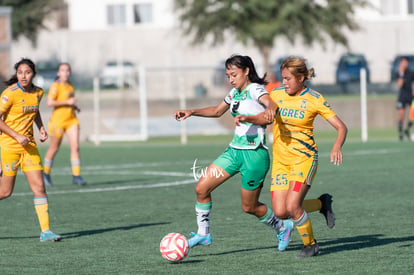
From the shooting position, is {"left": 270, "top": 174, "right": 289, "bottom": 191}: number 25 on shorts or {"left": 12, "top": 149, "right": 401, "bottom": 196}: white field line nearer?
{"left": 270, "top": 174, "right": 289, "bottom": 191}: number 25 on shorts

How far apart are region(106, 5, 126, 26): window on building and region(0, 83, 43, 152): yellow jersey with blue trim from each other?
177ft

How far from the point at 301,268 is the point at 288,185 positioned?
0.97m

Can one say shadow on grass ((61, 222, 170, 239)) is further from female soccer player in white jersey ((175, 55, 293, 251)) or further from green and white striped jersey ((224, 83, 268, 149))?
green and white striped jersey ((224, 83, 268, 149))

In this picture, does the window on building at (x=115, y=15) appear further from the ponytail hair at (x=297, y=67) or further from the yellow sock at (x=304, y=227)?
the yellow sock at (x=304, y=227)

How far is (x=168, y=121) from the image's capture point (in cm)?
3203

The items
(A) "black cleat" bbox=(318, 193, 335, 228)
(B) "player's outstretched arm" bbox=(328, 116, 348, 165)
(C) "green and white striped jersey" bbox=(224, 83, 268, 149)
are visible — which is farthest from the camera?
(A) "black cleat" bbox=(318, 193, 335, 228)

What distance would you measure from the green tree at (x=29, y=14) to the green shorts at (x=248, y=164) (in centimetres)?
4558

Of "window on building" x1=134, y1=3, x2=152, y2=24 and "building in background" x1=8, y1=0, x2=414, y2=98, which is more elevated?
"window on building" x1=134, y1=3, x2=152, y2=24

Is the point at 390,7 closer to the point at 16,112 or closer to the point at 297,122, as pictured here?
the point at 16,112

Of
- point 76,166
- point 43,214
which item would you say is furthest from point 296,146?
point 76,166

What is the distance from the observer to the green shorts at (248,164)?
29.3ft

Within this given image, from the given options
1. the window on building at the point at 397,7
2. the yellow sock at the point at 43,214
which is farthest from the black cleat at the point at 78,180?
the window on building at the point at 397,7

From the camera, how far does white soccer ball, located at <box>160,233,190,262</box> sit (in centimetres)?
868

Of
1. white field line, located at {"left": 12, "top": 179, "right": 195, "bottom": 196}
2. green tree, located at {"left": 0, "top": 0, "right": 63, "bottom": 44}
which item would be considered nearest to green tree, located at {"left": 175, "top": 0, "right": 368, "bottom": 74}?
green tree, located at {"left": 0, "top": 0, "right": 63, "bottom": 44}
